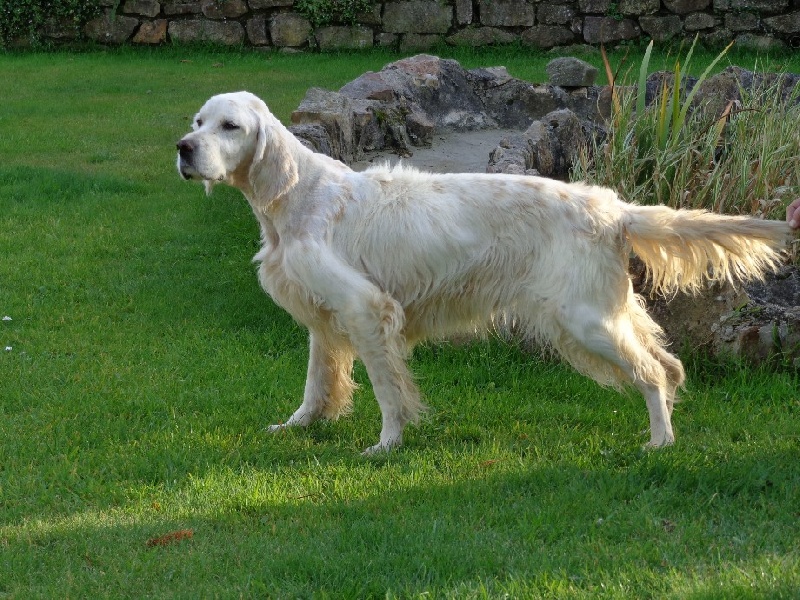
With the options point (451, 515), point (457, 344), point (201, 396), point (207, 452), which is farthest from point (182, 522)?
point (457, 344)

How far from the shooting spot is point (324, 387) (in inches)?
197

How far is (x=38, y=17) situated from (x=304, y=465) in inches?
518

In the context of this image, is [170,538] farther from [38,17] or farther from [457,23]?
[38,17]

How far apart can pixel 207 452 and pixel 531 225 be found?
5.68ft

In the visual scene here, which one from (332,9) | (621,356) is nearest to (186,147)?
(621,356)

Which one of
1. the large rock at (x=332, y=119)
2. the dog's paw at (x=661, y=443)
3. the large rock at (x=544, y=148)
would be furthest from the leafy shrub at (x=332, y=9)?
Answer: the dog's paw at (x=661, y=443)

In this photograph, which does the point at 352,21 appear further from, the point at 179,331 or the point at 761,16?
the point at 179,331

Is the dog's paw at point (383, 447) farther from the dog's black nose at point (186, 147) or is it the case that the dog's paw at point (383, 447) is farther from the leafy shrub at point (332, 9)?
the leafy shrub at point (332, 9)

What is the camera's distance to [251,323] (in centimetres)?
634

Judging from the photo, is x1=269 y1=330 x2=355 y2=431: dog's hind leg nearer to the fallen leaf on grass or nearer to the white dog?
the white dog

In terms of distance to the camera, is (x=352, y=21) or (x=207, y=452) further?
(x=352, y=21)

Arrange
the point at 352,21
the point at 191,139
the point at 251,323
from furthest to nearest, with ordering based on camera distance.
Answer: the point at 352,21, the point at 251,323, the point at 191,139

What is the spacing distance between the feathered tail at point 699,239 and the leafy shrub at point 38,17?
13.0 m

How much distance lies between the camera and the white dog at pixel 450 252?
4.47m
